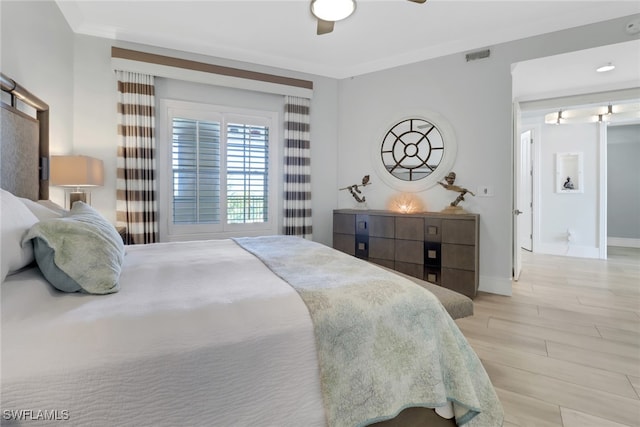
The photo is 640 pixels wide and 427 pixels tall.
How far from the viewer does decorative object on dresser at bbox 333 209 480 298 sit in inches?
118

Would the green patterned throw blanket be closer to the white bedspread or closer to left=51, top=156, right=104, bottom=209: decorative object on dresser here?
the white bedspread

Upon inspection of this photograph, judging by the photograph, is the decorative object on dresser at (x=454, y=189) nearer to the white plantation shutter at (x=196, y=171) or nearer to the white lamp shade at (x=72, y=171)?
the white plantation shutter at (x=196, y=171)

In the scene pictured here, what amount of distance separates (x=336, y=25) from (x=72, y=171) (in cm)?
274

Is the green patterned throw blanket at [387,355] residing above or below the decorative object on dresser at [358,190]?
below

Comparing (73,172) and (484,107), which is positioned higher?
(484,107)

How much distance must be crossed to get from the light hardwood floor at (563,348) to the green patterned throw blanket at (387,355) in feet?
1.87

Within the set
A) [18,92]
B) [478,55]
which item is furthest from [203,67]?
[478,55]

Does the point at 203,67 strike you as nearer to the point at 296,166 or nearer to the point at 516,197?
the point at 296,166

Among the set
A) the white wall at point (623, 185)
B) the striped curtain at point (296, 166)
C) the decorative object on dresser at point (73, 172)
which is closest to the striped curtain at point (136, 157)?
the decorative object on dresser at point (73, 172)

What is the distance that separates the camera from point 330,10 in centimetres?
238

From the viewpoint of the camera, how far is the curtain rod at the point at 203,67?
2.99m

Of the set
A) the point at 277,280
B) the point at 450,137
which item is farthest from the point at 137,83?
the point at 450,137

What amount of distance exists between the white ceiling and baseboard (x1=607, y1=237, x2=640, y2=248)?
16.9 feet

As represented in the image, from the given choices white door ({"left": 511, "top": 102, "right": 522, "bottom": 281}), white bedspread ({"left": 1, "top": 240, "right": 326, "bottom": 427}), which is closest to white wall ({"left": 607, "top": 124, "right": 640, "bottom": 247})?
white door ({"left": 511, "top": 102, "right": 522, "bottom": 281})
